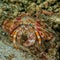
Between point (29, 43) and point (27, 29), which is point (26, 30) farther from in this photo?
point (29, 43)

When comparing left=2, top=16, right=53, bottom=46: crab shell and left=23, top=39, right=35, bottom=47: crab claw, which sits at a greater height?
left=2, top=16, right=53, bottom=46: crab shell

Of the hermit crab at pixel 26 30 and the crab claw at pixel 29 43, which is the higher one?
the hermit crab at pixel 26 30

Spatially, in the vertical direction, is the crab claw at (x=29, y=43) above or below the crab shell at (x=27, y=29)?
below

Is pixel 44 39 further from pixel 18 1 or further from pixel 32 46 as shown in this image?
pixel 18 1

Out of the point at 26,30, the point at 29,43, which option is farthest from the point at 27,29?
the point at 29,43

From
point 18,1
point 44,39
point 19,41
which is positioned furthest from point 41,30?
point 18,1

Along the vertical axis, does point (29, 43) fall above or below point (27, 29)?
below

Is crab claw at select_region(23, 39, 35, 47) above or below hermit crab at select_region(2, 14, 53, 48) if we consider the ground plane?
below
